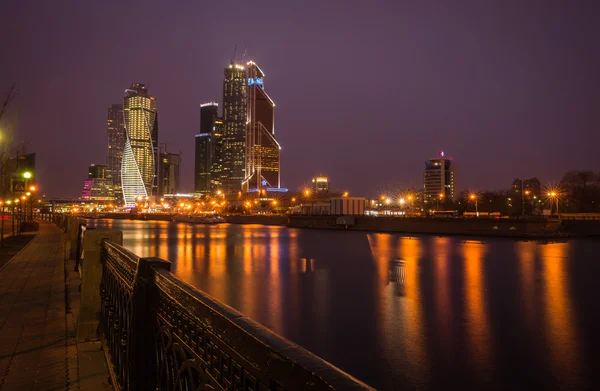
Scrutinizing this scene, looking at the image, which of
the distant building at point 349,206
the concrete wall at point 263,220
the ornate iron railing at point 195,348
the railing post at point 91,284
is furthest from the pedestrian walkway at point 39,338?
the concrete wall at point 263,220

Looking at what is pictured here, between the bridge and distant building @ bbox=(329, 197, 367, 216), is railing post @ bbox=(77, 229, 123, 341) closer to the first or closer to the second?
the bridge

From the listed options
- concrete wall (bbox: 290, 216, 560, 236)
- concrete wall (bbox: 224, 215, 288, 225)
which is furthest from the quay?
concrete wall (bbox: 224, 215, 288, 225)

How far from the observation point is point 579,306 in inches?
556

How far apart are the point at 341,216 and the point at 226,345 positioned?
7858cm

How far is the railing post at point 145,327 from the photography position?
295cm

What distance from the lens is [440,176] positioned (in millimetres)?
192625

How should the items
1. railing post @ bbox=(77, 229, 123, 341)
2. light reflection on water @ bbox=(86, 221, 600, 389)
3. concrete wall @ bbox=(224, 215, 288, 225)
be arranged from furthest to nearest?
1. concrete wall @ bbox=(224, 215, 288, 225)
2. light reflection on water @ bbox=(86, 221, 600, 389)
3. railing post @ bbox=(77, 229, 123, 341)

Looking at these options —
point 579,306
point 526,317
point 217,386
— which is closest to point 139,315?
point 217,386

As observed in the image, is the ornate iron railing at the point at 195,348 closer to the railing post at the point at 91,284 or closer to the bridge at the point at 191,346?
the bridge at the point at 191,346

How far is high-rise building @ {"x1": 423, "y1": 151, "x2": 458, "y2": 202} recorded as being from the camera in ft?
632

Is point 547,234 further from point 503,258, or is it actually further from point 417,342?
point 417,342

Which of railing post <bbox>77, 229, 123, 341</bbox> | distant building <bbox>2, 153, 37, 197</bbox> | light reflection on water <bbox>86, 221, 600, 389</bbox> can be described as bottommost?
light reflection on water <bbox>86, 221, 600, 389</bbox>

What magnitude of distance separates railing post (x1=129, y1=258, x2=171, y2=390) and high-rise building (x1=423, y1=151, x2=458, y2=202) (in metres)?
196

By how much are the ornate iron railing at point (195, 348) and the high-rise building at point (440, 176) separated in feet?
644
